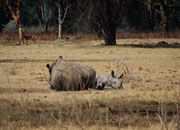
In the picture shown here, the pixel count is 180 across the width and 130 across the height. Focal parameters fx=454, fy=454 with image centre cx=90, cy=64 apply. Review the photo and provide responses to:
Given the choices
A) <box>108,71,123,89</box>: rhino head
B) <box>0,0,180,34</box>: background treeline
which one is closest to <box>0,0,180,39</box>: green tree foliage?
<box>0,0,180,34</box>: background treeline

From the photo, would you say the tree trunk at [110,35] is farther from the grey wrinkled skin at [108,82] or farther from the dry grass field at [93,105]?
the grey wrinkled skin at [108,82]

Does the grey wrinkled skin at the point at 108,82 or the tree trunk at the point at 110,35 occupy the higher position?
the grey wrinkled skin at the point at 108,82

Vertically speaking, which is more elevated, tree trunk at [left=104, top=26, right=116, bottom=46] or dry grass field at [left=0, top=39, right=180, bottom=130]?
dry grass field at [left=0, top=39, right=180, bottom=130]

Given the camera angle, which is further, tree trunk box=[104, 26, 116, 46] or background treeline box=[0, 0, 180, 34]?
background treeline box=[0, 0, 180, 34]

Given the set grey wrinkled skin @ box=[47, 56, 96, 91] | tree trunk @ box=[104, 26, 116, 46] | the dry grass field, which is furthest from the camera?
tree trunk @ box=[104, 26, 116, 46]

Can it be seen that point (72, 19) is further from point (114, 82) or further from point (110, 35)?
point (114, 82)

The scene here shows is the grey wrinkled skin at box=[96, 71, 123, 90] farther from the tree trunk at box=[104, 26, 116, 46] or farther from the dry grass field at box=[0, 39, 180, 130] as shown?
the tree trunk at box=[104, 26, 116, 46]

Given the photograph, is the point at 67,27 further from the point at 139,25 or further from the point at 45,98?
the point at 45,98

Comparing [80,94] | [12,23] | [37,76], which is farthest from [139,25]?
[80,94]

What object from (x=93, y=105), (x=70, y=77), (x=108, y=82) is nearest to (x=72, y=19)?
(x=108, y=82)

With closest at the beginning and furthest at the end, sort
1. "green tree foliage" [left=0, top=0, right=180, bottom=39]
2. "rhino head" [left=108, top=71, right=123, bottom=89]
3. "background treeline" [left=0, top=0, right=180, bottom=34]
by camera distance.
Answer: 1. "rhino head" [left=108, top=71, right=123, bottom=89]
2. "green tree foliage" [left=0, top=0, right=180, bottom=39]
3. "background treeline" [left=0, top=0, right=180, bottom=34]

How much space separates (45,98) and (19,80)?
11.9 feet

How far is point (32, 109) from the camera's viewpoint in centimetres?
766

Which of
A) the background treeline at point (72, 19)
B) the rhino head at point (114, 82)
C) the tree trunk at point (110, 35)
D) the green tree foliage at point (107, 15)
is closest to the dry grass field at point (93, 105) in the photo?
the rhino head at point (114, 82)
